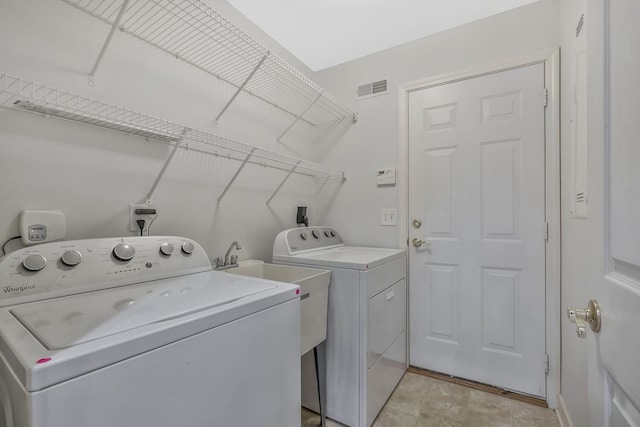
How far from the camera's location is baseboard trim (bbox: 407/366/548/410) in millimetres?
1818

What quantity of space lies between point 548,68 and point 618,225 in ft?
5.96

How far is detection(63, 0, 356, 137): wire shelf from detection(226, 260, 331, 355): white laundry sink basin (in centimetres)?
103

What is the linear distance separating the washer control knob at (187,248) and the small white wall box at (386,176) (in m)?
1.58

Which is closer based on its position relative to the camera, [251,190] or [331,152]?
[251,190]

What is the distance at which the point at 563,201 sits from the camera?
5.64ft

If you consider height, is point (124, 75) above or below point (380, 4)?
below

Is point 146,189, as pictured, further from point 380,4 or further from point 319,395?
point 380,4

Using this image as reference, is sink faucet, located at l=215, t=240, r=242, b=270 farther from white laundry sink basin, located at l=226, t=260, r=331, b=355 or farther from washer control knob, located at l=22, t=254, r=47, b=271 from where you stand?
washer control knob, located at l=22, t=254, r=47, b=271

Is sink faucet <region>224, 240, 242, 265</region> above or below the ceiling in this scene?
below

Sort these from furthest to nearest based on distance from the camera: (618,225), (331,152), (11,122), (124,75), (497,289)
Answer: (331,152), (497,289), (124,75), (11,122), (618,225)

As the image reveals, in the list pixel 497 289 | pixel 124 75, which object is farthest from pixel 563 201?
pixel 124 75

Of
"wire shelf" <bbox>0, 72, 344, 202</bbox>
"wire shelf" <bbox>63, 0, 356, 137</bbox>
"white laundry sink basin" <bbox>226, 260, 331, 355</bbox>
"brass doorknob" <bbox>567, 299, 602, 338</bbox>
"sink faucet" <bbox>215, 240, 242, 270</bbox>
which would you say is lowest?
"white laundry sink basin" <bbox>226, 260, 331, 355</bbox>

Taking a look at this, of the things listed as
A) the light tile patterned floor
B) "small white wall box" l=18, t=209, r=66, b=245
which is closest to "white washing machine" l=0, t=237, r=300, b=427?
"small white wall box" l=18, t=209, r=66, b=245

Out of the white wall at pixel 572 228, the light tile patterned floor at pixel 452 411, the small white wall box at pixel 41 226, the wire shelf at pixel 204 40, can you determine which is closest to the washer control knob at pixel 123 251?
the small white wall box at pixel 41 226
